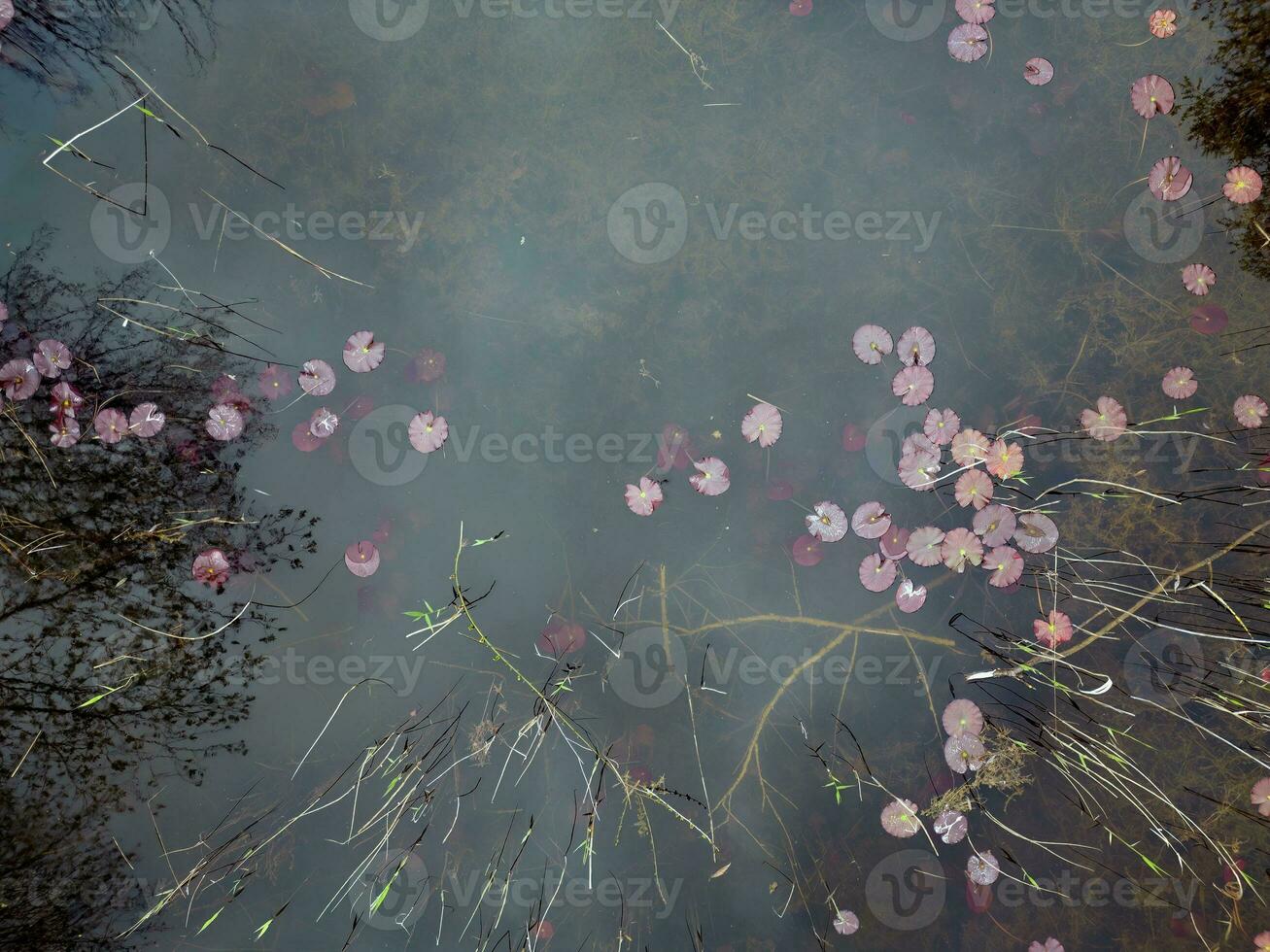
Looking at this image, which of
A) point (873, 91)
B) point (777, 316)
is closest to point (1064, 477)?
point (777, 316)

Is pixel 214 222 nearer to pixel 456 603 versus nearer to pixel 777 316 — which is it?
pixel 456 603

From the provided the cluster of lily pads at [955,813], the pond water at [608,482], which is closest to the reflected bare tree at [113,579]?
the pond water at [608,482]

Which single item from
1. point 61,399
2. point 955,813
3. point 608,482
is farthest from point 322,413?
point 955,813

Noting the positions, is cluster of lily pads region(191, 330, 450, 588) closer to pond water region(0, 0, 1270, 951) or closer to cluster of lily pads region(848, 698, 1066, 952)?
pond water region(0, 0, 1270, 951)

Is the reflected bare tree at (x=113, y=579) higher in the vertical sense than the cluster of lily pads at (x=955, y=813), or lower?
higher

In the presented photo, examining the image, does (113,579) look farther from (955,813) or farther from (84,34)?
(955,813)

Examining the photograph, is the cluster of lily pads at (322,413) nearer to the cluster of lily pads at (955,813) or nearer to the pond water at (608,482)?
the pond water at (608,482)
